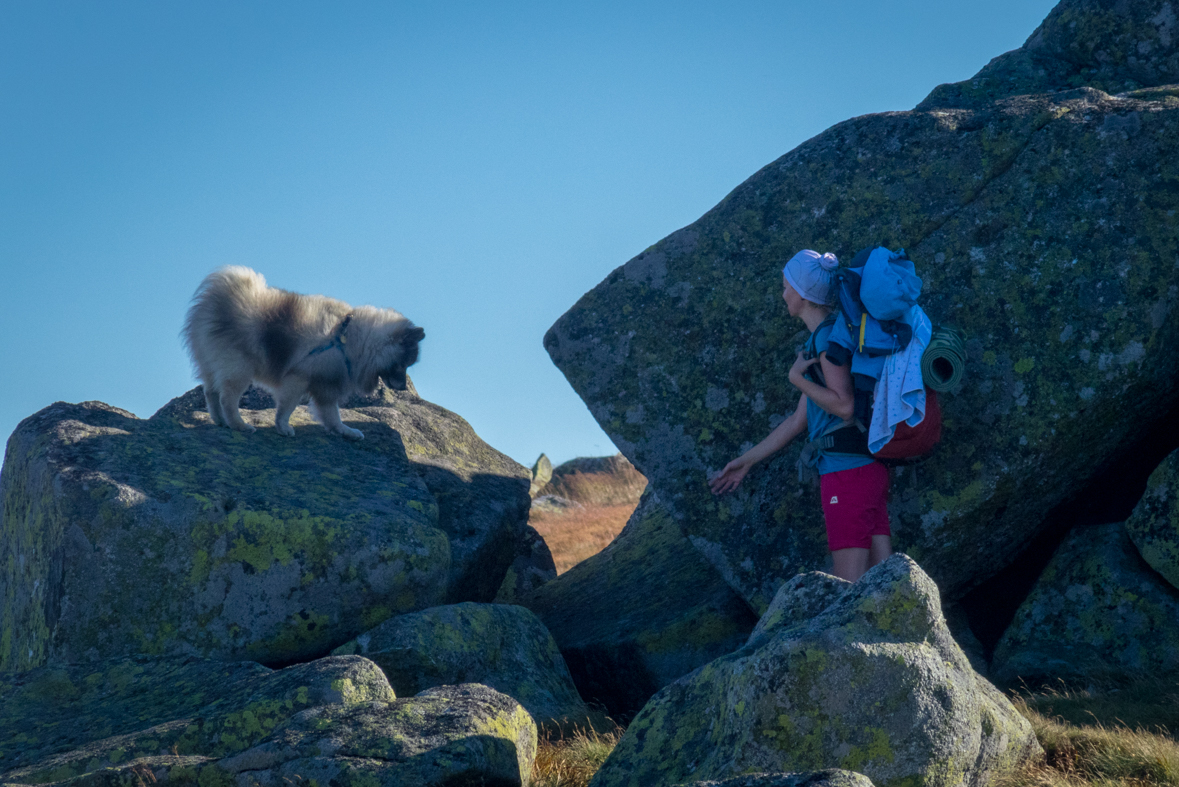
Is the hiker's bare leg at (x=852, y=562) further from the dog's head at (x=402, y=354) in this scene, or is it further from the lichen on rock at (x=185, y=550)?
the dog's head at (x=402, y=354)

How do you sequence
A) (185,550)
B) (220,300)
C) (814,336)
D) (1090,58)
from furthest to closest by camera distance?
(1090,58) → (220,300) → (185,550) → (814,336)

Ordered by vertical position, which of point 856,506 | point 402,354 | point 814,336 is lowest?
point 856,506

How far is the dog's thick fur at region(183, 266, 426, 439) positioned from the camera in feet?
36.0

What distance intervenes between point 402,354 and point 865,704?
8496 mm

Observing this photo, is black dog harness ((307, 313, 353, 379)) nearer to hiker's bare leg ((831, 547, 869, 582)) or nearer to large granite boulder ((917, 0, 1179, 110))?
hiker's bare leg ((831, 547, 869, 582))

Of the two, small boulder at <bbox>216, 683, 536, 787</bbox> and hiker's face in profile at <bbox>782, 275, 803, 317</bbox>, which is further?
hiker's face in profile at <bbox>782, 275, 803, 317</bbox>

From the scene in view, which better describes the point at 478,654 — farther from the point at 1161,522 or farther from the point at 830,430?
the point at 1161,522

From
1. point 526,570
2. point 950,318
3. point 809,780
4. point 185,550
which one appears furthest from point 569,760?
point 526,570

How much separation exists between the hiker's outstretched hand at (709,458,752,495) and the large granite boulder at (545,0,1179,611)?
2.04ft

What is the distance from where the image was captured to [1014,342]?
870 cm

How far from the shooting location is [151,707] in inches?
258

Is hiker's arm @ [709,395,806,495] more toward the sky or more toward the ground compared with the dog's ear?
more toward the ground

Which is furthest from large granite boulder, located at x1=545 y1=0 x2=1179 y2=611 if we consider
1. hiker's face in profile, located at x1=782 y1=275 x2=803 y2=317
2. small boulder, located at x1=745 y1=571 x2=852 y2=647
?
small boulder, located at x1=745 y1=571 x2=852 y2=647

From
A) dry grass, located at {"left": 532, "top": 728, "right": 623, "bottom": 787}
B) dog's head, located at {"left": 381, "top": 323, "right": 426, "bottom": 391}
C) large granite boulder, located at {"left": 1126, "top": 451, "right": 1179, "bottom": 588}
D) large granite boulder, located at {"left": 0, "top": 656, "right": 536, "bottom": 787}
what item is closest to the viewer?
large granite boulder, located at {"left": 0, "top": 656, "right": 536, "bottom": 787}
